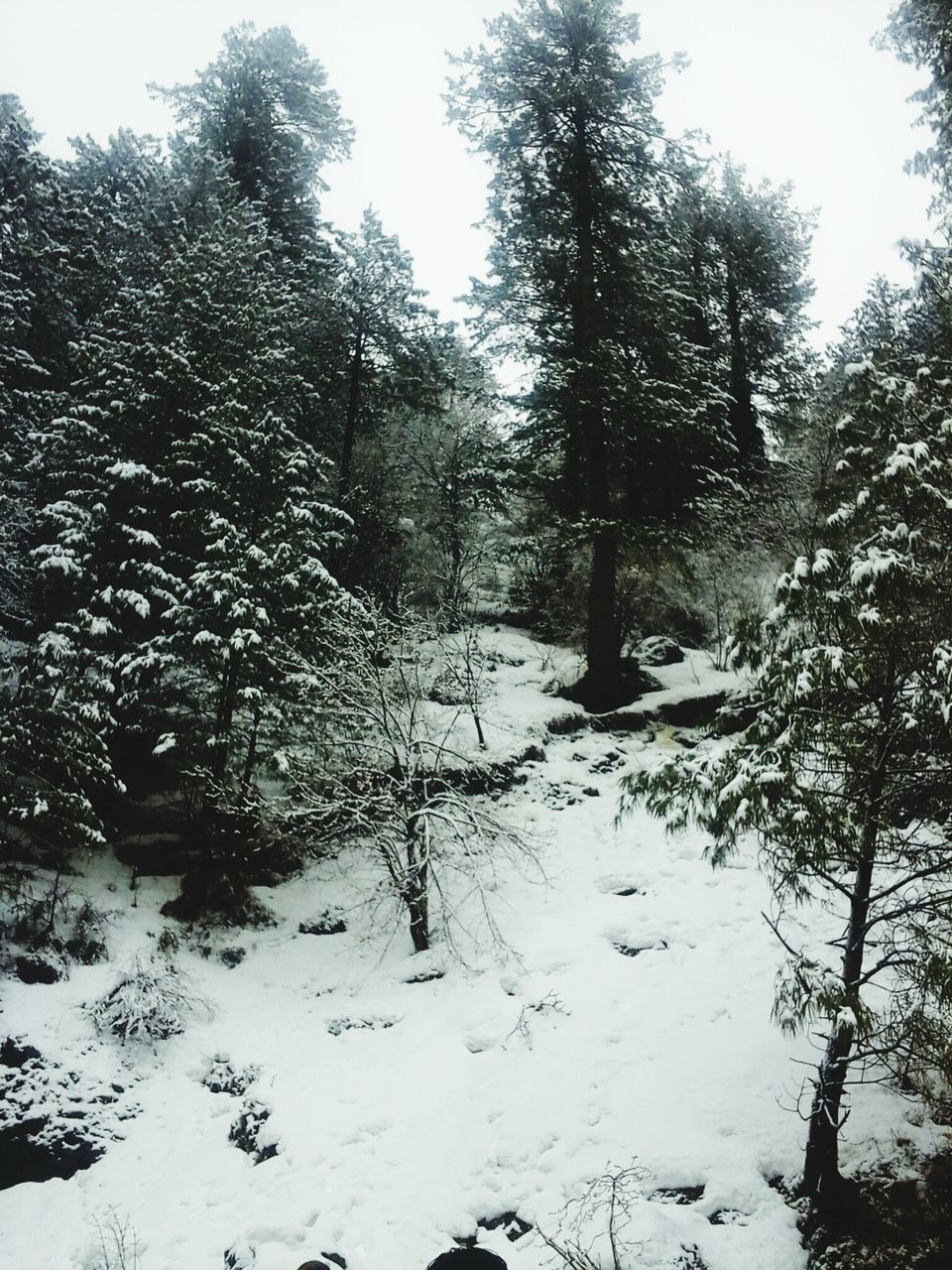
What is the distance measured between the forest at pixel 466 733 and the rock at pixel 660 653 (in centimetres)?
10

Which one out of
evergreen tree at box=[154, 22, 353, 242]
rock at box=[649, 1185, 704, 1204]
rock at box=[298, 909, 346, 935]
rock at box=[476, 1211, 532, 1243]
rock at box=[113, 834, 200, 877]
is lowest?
rock at box=[476, 1211, 532, 1243]

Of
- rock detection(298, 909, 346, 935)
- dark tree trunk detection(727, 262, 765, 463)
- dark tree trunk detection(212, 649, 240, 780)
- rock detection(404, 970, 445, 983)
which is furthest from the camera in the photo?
dark tree trunk detection(727, 262, 765, 463)

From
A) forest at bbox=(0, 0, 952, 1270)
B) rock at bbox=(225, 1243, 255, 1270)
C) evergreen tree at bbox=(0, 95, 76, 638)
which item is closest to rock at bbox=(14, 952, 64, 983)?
forest at bbox=(0, 0, 952, 1270)

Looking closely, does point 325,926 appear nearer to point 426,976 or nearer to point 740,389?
point 426,976

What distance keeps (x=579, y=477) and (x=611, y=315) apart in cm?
384

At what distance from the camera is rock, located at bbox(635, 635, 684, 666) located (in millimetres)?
18578

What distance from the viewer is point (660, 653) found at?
1869 centimetres

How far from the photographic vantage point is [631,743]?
1502 cm

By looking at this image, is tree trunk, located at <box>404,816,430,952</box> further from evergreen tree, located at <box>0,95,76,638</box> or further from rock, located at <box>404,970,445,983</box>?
evergreen tree, located at <box>0,95,76,638</box>

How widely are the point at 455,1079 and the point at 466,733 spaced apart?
732cm

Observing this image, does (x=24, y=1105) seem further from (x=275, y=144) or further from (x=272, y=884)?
(x=275, y=144)

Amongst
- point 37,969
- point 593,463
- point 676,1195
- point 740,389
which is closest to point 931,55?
point 593,463

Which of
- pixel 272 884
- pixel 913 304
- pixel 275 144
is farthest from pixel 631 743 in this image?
pixel 275 144

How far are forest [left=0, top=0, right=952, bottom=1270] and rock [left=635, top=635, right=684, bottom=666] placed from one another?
0.10m
